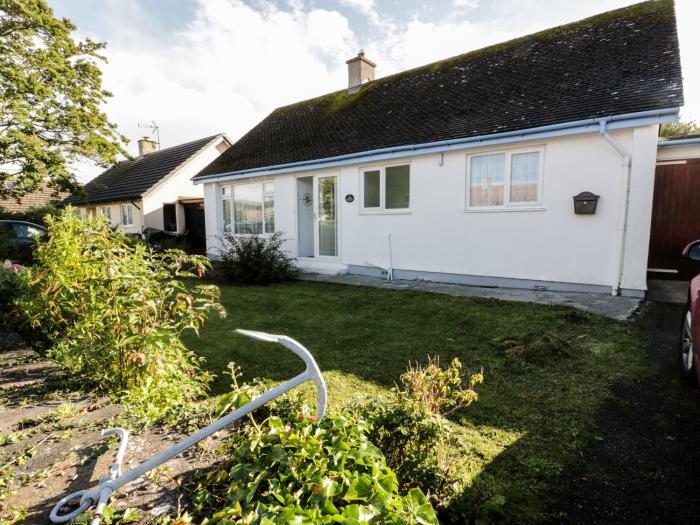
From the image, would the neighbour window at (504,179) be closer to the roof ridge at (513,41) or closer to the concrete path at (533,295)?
the concrete path at (533,295)

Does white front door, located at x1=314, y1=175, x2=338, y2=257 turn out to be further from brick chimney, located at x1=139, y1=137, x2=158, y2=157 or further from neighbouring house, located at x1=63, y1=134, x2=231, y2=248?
brick chimney, located at x1=139, y1=137, x2=158, y2=157

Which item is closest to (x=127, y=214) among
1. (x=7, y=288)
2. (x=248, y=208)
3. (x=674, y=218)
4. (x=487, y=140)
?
(x=248, y=208)

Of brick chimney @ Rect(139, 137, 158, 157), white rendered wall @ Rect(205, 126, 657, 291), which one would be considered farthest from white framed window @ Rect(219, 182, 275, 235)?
brick chimney @ Rect(139, 137, 158, 157)

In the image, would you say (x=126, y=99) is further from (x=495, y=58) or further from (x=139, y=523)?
(x=139, y=523)

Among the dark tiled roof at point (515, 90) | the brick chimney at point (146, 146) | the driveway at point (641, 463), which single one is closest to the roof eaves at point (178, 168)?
the dark tiled roof at point (515, 90)

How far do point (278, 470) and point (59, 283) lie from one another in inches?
101

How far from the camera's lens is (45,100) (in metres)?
13.9

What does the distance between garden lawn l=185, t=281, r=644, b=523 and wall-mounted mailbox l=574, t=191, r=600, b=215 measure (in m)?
2.17

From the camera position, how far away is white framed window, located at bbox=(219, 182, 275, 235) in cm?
1341

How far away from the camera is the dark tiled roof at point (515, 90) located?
294 inches

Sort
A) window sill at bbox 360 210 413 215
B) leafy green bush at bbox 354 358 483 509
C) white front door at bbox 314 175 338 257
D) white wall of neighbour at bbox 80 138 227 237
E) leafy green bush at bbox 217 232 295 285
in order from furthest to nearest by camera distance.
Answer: white wall of neighbour at bbox 80 138 227 237
white front door at bbox 314 175 338 257
leafy green bush at bbox 217 232 295 285
window sill at bbox 360 210 413 215
leafy green bush at bbox 354 358 483 509

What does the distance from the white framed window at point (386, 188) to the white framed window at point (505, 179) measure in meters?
1.72

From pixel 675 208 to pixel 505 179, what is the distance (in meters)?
4.14

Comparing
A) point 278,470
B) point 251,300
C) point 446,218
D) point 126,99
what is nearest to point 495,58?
point 446,218
